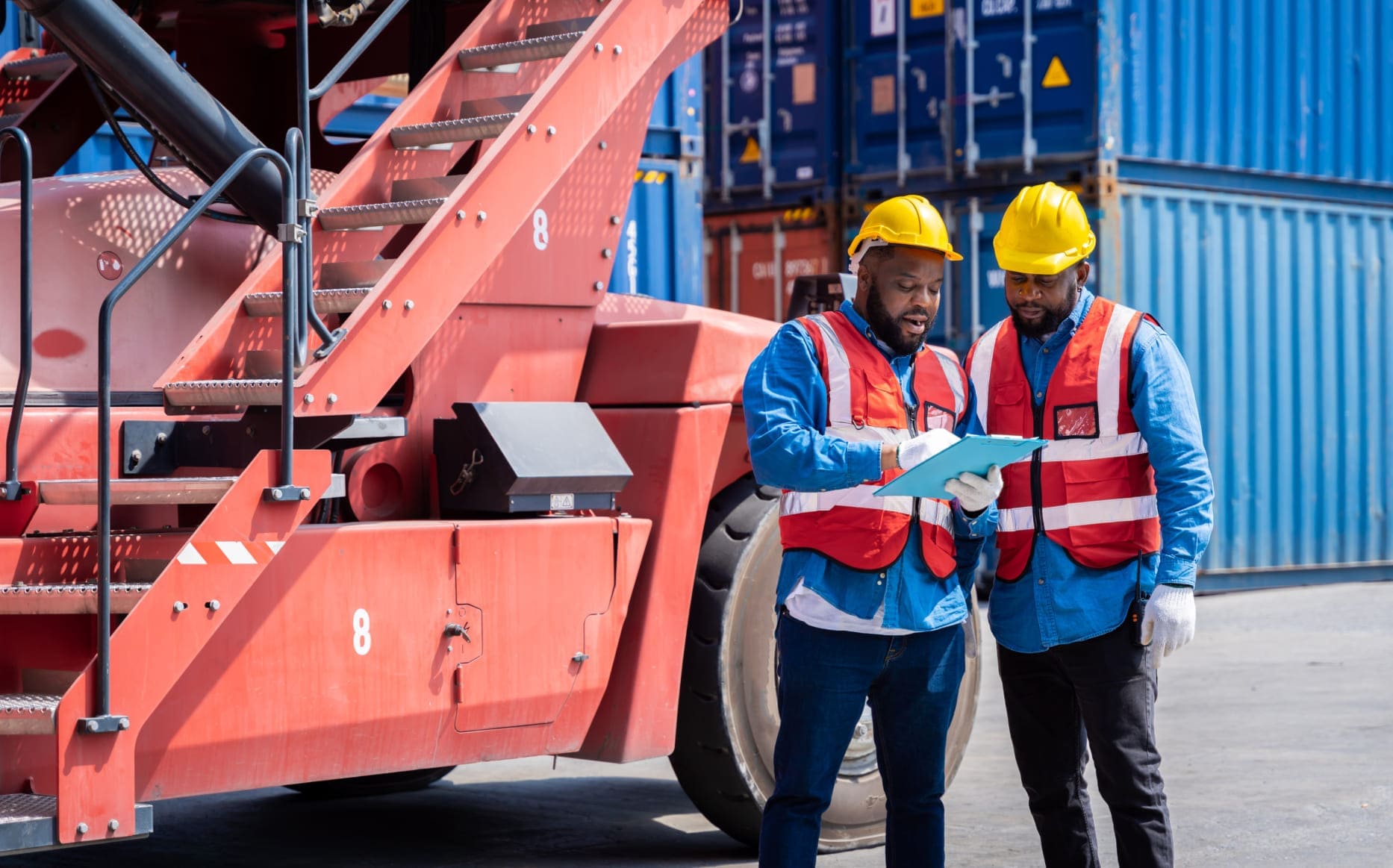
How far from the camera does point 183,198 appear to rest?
520cm

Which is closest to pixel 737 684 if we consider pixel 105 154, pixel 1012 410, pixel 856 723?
pixel 856 723

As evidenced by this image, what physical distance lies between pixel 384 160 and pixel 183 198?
548mm

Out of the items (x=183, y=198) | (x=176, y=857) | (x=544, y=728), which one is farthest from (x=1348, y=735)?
(x=183, y=198)

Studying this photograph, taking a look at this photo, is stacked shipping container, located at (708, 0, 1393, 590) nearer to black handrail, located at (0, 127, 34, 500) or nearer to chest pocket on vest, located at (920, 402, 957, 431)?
chest pocket on vest, located at (920, 402, 957, 431)

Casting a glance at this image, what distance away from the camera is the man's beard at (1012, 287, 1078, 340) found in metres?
4.32

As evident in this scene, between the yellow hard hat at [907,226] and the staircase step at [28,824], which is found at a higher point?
the yellow hard hat at [907,226]

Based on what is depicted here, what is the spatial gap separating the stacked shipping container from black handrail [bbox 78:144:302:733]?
9452 millimetres

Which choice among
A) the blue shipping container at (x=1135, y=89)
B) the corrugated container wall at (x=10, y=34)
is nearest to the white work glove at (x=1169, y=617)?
the corrugated container wall at (x=10, y=34)

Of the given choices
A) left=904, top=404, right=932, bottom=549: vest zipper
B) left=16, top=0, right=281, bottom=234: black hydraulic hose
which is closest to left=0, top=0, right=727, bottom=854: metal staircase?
left=16, top=0, right=281, bottom=234: black hydraulic hose

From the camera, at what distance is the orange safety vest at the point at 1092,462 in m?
4.27

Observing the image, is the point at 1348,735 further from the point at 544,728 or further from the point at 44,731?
the point at 44,731

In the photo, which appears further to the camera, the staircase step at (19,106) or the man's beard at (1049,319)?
the staircase step at (19,106)

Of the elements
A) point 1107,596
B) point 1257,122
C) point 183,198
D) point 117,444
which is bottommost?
point 1107,596

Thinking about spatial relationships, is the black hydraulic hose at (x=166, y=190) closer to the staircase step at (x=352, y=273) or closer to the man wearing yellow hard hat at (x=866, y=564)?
the staircase step at (x=352, y=273)
